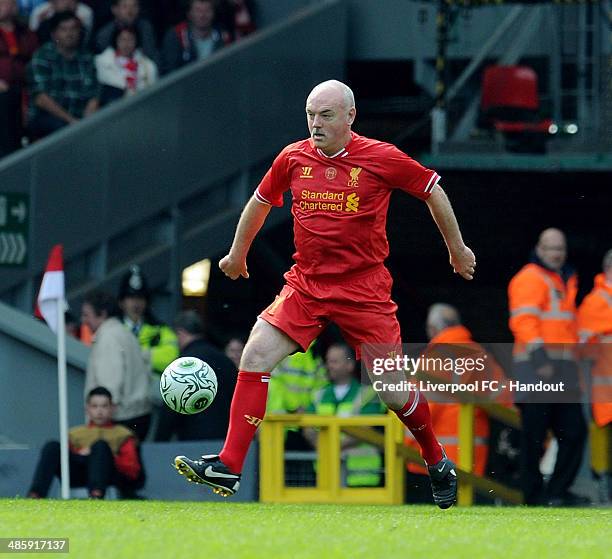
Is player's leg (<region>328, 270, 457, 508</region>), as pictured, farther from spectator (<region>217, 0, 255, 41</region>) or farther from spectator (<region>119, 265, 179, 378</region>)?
spectator (<region>217, 0, 255, 41</region>)

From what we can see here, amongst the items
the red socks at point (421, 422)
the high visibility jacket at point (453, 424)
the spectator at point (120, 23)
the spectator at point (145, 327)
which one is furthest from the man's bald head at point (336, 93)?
the spectator at point (120, 23)

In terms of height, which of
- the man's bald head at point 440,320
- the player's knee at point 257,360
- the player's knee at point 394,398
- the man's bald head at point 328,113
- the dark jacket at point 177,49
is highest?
the dark jacket at point 177,49

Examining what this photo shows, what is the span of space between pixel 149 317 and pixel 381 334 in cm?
529

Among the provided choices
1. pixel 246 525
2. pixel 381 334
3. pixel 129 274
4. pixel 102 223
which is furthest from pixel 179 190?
pixel 246 525

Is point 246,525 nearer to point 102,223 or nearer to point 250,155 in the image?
point 102,223

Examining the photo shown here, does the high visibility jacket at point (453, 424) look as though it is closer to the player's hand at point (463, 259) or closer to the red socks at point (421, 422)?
the red socks at point (421, 422)

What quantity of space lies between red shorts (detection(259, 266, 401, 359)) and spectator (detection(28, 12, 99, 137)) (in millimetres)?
7224

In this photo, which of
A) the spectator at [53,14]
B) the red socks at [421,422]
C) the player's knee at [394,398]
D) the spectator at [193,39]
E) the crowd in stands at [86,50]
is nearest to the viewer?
the player's knee at [394,398]

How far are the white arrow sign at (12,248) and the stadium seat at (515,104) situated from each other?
4.40 m

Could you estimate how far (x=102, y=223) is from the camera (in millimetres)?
16984

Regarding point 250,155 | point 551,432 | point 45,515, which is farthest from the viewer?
point 250,155

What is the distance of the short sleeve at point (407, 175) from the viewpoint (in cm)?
993

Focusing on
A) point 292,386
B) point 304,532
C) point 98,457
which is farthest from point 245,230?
point 292,386

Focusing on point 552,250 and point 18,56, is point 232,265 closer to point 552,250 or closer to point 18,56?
point 552,250
